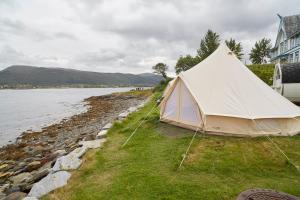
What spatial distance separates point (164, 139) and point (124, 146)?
1.46m

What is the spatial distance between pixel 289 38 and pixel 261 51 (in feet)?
64.0

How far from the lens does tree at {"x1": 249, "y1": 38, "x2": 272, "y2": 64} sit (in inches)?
1997

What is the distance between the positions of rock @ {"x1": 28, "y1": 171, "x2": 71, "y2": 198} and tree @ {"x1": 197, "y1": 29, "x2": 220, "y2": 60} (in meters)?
47.7

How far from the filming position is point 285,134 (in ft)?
28.1

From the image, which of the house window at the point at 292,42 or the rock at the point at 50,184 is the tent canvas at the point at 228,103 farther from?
the house window at the point at 292,42

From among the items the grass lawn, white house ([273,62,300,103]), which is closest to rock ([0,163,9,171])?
the grass lawn

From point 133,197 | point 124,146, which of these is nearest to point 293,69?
point 124,146

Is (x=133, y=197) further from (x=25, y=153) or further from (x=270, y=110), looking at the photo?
(x=25, y=153)

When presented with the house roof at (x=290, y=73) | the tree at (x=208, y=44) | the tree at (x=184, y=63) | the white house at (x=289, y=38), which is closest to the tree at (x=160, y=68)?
the tree at (x=184, y=63)

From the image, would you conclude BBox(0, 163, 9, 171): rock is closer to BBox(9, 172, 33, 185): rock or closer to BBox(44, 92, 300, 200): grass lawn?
BBox(9, 172, 33, 185): rock

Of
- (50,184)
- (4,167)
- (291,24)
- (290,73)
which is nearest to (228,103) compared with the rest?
(50,184)

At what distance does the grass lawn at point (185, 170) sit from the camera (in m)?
5.33

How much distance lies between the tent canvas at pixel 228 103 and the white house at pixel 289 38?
24912 millimetres

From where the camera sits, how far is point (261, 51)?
51.4 m
